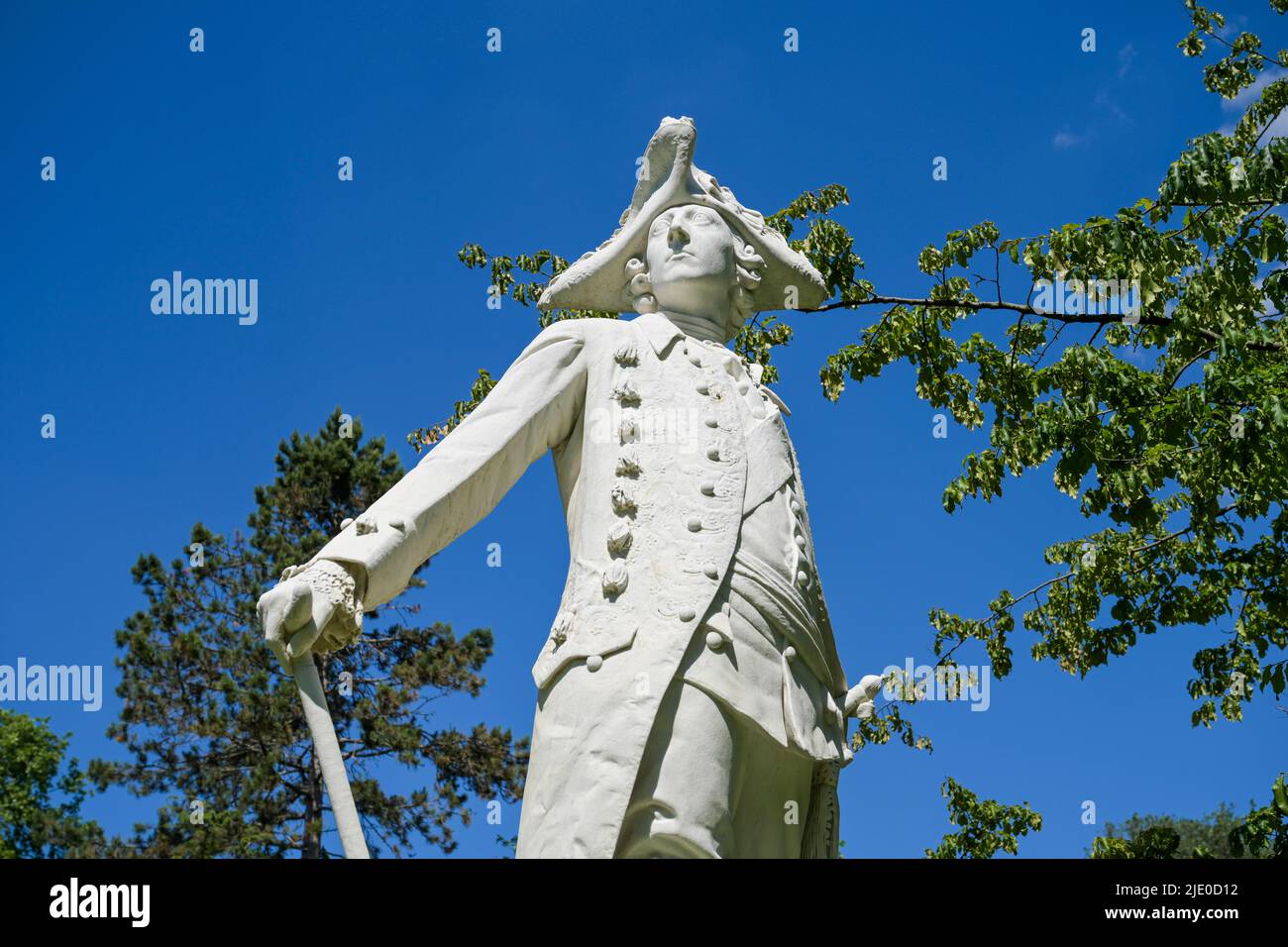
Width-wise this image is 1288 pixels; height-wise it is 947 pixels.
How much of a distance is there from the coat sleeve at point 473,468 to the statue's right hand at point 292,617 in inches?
7.9

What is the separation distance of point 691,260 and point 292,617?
2.16 m

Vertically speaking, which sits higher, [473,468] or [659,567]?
[473,468]

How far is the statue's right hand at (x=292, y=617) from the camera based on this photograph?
4102mm

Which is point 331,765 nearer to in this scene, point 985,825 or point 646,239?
point 646,239

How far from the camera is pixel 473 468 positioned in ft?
15.7

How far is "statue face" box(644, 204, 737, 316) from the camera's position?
5410 mm

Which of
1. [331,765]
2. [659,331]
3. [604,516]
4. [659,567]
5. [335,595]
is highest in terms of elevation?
[659,331]

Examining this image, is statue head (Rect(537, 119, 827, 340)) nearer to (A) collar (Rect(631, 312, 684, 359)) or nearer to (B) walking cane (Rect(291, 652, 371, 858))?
(A) collar (Rect(631, 312, 684, 359))

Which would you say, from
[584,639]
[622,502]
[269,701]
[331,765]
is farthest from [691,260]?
[269,701]

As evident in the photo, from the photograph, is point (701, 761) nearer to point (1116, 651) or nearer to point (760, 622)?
point (760, 622)

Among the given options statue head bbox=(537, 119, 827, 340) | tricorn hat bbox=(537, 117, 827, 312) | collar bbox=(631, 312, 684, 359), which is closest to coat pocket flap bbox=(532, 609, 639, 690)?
collar bbox=(631, 312, 684, 359)

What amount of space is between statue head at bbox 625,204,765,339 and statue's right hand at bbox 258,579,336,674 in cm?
196

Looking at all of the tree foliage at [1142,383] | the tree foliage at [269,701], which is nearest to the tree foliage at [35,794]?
the tree foliage at [269,701]

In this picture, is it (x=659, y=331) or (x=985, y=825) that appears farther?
(x=985, y=825)
